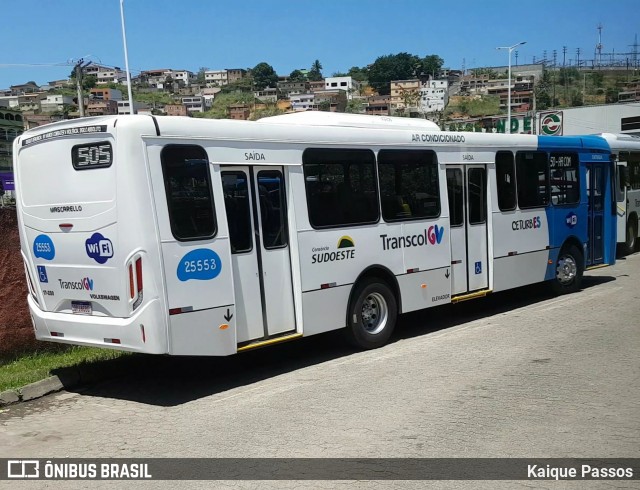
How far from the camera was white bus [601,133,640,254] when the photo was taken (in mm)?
18875

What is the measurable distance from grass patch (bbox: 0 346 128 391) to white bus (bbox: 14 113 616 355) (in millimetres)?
595

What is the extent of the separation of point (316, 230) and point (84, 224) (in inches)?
115

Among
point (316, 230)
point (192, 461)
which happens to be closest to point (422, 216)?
point (316, 230)

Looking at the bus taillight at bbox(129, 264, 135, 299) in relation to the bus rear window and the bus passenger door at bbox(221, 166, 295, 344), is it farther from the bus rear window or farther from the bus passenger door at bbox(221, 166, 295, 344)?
the bus passenger door at bbox(221, 166, 295, 344)

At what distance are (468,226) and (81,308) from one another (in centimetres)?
647

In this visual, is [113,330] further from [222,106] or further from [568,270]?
[222,106]

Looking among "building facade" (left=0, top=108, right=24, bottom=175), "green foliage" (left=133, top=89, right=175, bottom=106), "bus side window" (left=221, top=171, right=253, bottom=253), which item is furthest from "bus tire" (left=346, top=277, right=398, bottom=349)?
"green foliage" (left=133, top=89, right=175, bottom=106)

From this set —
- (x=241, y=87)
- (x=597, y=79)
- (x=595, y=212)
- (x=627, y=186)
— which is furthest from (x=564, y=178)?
(x=241, y=87)

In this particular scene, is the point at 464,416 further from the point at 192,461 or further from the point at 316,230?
the point at 316,230

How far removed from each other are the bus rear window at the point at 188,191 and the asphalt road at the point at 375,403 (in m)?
1.94

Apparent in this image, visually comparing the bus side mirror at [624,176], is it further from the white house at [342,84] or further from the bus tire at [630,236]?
the white house at [342,84]

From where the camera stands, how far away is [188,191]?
7.18 meters

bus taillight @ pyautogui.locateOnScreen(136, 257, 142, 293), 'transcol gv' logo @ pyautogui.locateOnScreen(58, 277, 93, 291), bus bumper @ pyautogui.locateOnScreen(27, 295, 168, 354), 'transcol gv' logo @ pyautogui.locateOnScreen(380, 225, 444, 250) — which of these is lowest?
bus bumper @ pyautogui.locateOnScreen(27, 295, 168, 354)

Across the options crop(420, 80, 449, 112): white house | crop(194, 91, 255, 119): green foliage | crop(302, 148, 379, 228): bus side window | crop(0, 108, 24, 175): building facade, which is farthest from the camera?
crop(420, 80, 449, 112): white house
